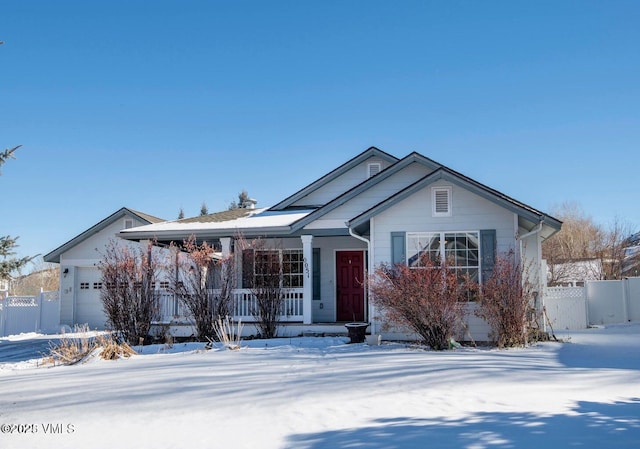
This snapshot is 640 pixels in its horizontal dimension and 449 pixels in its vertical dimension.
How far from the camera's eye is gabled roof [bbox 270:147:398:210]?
55.0 feet

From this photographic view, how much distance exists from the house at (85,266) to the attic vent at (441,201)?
12.1 metres

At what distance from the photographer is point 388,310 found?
1145cm

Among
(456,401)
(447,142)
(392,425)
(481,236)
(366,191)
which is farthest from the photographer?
(447,142)

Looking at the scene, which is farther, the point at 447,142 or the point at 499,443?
the point at 447,142

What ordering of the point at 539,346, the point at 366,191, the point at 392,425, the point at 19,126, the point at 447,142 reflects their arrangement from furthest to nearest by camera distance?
the point at 447,142, the point at 19,126, the point at 366,191, the point at 539,346, the point at 392,425

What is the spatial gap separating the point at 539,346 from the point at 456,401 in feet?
19.9

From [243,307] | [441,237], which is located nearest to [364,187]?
[441,237]

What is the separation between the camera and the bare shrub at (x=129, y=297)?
43.5 feet

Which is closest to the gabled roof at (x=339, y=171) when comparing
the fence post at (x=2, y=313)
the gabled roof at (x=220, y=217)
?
the gabled roof at (x=220, y=217)

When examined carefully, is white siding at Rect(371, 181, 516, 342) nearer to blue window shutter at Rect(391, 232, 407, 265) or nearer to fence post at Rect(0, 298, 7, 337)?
blue window shutter at Rect(391, 232, 407, 265)

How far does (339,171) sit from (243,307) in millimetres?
5460

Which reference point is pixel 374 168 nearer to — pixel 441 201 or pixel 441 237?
pixel 441 201

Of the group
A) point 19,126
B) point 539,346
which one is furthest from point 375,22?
point 19,126

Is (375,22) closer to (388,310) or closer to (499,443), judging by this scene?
(388,310)
